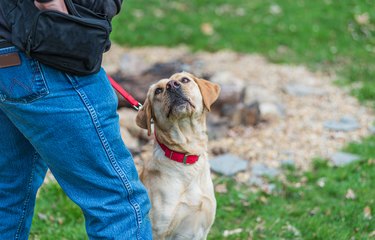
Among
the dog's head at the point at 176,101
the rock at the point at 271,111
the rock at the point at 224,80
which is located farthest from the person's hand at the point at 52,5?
the rock at the point at 271,111

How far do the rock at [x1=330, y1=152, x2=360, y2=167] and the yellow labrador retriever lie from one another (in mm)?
2352

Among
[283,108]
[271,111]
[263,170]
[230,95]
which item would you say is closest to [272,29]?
[283,108]

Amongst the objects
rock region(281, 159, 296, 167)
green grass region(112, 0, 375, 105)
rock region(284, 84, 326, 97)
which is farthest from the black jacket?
green grass region(112, 0, 375, 105)

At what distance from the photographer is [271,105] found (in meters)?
6.53

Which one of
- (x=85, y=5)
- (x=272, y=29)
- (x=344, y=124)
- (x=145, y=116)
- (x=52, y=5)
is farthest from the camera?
(x=272, y=29)

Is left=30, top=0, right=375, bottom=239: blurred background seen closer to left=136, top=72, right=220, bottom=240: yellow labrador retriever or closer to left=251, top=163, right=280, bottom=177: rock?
left=251, top=163, right=280, bottom=177: rock

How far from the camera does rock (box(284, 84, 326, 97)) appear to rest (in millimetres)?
7195

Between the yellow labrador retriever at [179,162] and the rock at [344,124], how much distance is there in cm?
311

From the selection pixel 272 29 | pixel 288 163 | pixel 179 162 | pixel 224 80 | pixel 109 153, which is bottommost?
pixel 272 29

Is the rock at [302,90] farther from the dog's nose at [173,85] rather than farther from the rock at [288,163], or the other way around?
the dog's nose at [173,85]

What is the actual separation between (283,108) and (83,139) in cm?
468

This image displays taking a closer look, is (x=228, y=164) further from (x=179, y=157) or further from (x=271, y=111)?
(x=179, y=157)

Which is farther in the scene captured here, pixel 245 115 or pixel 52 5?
pixel 245 115

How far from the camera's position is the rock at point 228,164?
17.0ft
